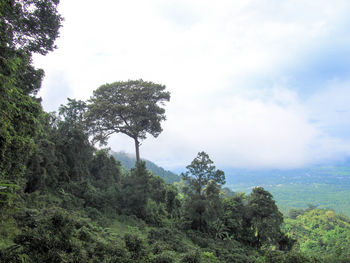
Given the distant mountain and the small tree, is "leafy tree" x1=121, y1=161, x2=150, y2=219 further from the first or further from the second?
the distant mountain

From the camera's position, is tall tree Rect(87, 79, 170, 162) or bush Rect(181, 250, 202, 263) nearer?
bush Rect(181, 250, 202, 263)

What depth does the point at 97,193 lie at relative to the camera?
17.5m

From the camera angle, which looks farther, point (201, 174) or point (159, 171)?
point (159, 171)

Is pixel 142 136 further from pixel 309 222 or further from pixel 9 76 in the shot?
pixel 309 222

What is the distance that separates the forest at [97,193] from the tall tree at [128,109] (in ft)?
0.35

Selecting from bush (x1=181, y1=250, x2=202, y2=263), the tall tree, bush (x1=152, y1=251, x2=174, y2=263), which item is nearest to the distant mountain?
the tall tree

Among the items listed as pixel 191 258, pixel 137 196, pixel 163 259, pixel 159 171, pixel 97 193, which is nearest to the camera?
pixel 163 259

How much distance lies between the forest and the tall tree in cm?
11

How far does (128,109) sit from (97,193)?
28.5ft

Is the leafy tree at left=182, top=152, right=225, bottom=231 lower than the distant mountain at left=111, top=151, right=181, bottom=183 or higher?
lower

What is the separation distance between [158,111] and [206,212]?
1142 cm

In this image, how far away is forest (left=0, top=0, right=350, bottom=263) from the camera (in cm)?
623

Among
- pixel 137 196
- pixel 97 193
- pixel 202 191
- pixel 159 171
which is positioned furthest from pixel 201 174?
pixel 159 171

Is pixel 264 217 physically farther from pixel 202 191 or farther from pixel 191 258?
pixel 191 258
